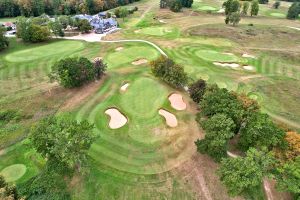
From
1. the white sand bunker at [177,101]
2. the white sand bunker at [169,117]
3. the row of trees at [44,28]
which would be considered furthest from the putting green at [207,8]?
the white sand bunker at [169,117]

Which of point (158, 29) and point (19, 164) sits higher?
point (158, 29)

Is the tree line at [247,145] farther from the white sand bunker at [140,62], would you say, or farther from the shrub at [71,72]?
the white sand bunker at [140,62]

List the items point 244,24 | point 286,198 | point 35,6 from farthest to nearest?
1. point 35,6
2. point 244,24
3. point 286,198

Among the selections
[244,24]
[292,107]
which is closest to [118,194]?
[292,107]

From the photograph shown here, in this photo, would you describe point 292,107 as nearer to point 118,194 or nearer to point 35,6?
point 118,194

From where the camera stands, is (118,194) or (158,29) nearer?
(118,194)

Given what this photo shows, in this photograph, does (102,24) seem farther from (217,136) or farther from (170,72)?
(217,136)

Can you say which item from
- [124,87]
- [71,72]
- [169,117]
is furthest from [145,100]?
[71,72]
